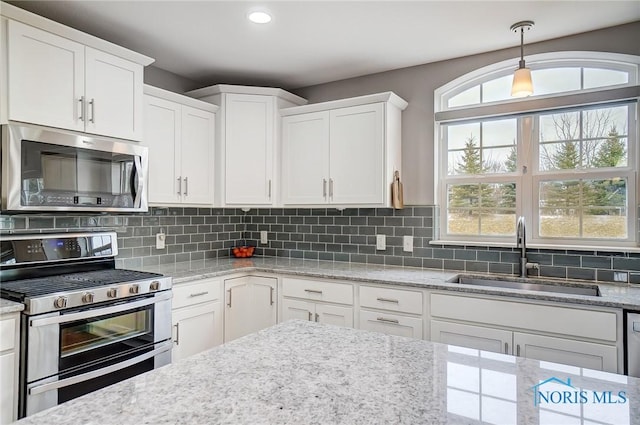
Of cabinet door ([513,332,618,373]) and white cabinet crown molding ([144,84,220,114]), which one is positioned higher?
white cabinet crown molding ([144,84,220,114])

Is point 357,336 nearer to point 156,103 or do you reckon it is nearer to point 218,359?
point 218,359

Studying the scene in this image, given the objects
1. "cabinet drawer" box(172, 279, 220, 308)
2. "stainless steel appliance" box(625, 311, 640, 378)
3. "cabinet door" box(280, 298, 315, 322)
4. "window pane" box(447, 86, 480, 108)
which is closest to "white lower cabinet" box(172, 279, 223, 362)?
"cabinet drawer" box(172, 279, 220, 308)

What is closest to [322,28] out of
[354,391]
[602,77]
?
[602,77]

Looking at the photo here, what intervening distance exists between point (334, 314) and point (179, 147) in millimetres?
1682

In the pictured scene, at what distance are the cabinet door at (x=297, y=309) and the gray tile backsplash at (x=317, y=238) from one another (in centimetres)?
68

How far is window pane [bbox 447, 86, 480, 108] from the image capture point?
305 cm

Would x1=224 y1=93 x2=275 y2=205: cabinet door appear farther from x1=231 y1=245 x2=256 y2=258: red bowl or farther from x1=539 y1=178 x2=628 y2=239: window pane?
x1=539 y1=178 x2=628 y2=239: window pane

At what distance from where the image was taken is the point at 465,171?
3070 mm

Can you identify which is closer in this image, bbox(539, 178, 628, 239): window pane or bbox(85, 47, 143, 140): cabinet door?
bbox(85, 47, 143, 140): cabinet door

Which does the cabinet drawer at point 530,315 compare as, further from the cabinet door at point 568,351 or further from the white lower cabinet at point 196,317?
the white lower cabinet at point 196,317

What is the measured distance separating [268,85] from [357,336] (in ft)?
9.34

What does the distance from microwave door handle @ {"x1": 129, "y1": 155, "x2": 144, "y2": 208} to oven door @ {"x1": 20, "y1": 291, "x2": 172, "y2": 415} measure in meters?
0.63

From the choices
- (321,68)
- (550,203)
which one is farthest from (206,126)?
(550,203)

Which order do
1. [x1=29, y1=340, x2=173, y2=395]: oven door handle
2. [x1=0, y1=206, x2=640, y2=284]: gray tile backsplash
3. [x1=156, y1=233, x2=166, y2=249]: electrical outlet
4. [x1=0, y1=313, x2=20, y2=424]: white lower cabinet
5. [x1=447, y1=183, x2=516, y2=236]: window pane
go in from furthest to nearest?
[x1=156, y1=233, x2=166, y2=249]: electrical outlet → [x1=447, y1=183, x2=516, y2=236]: window pane → [x1=0, y1=206, x2=640, y2=284]: gray tile backsplash → [x1=29, y1=340, x2=173, y2=395]: oven door handle → [x1=0, y1=313, x2=20, y2=424]: white lower cabinet
